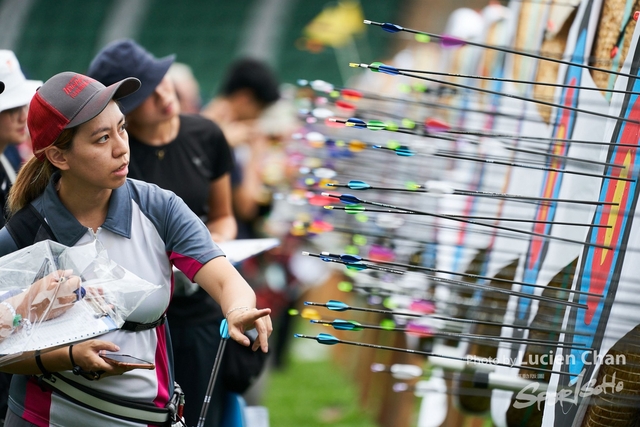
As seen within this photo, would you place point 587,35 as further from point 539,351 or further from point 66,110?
point 66,110

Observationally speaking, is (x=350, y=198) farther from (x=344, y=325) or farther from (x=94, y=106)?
(x=94, y=106)

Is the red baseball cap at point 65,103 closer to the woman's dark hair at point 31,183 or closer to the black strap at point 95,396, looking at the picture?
the woman's dark hair at point 31,183

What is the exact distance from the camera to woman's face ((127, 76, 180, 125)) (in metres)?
2.83

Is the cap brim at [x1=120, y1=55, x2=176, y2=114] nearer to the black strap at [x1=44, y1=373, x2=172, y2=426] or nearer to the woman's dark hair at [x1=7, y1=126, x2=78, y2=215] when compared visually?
the woman's dark hair at [x1=7, y1=126, x2=78, y2=215]

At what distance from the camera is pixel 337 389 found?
603 centimetres

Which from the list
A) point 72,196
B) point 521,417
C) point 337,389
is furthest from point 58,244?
point 337,389

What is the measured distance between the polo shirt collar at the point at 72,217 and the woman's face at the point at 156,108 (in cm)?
88

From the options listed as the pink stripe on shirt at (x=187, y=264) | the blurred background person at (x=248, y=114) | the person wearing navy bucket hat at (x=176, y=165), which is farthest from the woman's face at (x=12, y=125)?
the blurred background person at (x=248, y=114)

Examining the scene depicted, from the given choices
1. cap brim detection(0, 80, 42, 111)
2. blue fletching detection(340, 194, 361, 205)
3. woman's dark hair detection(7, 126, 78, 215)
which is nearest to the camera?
blue fletching detection(340, 194, 361, 205)

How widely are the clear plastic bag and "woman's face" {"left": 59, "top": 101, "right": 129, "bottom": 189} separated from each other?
15 centimetres

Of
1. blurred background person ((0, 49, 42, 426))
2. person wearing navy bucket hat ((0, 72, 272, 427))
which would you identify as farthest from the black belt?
blurred background person ((0, 49, 42, 426))

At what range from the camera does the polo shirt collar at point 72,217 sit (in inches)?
75.6

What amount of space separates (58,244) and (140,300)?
0.19 m

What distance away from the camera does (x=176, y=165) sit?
2895 millimetres
